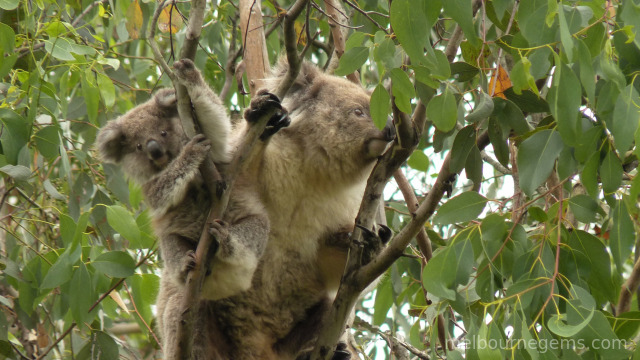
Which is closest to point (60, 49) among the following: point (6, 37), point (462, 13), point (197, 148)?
point (6, 37)

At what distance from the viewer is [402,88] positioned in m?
2.34

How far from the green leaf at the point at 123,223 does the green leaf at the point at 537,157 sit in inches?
67.7

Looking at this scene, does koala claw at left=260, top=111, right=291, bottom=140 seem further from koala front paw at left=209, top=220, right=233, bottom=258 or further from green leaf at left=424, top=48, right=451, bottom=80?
green leaf at left=424, top=48, right=451, bottom=80

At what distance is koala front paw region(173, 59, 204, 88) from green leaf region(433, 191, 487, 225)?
3.57ft

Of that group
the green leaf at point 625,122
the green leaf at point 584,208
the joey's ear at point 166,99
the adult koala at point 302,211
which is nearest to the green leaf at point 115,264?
the adult koala at point 302,211

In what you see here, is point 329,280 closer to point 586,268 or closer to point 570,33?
point 586,268

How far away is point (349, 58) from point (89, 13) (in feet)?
9.66

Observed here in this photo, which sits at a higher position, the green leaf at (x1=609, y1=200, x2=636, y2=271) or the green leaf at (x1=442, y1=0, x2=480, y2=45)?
the green leaf at (x1=442, y1=0, x2=480, y2=45)

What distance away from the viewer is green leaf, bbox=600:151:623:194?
2.28 m

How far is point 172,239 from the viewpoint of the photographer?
3195 mm

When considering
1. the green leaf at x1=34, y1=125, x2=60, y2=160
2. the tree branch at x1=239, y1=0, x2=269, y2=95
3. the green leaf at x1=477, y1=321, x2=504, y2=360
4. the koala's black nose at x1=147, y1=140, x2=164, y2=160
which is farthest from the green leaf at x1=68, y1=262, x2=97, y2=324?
the green leaf at x1=477, y1=321, x2=504, y2=360

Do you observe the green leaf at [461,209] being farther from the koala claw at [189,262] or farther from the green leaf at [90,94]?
the green leaf at [90,94]

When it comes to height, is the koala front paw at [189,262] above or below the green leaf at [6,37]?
below

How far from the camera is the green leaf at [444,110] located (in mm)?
2357
